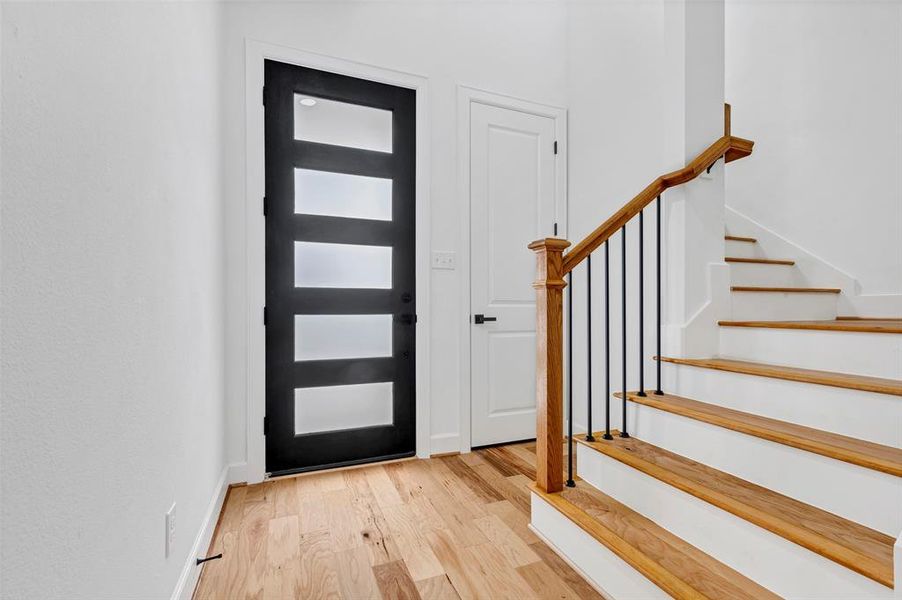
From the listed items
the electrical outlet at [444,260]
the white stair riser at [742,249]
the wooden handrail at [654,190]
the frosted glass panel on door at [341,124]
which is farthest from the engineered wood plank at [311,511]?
the white stair riser at [742,249]

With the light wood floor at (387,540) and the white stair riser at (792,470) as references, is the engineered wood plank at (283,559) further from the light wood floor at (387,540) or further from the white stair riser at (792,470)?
the white stair riser at (792,470)

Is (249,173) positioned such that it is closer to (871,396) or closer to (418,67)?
(418,67)

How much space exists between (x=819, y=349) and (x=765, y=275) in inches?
42.1

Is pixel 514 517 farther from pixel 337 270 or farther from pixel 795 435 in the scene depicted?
pixel 337 270

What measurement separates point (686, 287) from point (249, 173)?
2.28m

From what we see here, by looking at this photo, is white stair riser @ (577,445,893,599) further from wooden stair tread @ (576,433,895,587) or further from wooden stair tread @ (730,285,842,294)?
wooden stair tread @ (730,285,842,294)

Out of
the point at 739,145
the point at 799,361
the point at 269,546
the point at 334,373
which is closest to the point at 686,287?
the point at 799,361

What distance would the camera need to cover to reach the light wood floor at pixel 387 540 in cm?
141

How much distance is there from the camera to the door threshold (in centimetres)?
227

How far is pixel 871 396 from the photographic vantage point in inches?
48.4

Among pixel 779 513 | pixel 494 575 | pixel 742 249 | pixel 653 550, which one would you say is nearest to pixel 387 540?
pixel 494 575

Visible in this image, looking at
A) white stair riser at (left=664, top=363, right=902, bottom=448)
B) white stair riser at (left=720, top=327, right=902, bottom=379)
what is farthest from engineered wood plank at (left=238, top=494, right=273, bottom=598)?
white stair riser at (left=720, top=327, right=902, bottom=379)

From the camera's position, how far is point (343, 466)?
2.39 metres

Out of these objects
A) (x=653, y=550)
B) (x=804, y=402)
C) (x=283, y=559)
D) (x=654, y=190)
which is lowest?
(x=283, y=559)
